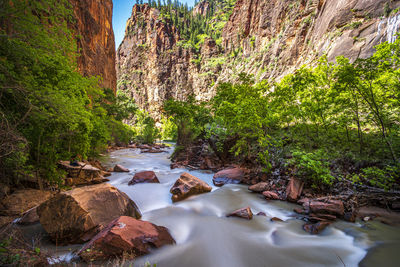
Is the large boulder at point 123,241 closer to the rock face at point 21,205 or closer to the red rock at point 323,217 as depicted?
the rock face at point 21,205

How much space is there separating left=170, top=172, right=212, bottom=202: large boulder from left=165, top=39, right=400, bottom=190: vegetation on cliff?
2.94 metres

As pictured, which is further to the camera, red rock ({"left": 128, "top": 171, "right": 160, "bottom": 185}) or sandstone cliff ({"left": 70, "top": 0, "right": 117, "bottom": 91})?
sandstone cliff ({"left": 70, "top": 0, "right": 117, "bottom": 91})

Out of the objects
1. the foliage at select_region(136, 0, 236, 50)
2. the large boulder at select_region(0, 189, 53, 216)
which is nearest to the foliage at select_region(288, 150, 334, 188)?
the large boulder at select_region(0, 189, 53, 216)

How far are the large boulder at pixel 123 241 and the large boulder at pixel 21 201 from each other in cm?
288

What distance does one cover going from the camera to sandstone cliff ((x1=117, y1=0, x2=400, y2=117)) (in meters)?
21.6

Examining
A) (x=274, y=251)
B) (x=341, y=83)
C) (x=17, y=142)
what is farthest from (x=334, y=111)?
(x=17, y=142)

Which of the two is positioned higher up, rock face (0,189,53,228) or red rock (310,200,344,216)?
red rock (310,200,344,216)

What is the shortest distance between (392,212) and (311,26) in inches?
1571

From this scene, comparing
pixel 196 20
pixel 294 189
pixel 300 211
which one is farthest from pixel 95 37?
pixel 196 20

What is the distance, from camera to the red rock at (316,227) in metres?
4.24

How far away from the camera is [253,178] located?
8.08m

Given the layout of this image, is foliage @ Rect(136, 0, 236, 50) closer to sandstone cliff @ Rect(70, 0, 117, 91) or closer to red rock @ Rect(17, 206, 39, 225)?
sandstone cliff @ Rect(70, 0, 117, 91)

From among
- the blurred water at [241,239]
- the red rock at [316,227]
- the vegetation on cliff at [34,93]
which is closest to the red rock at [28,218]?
the vegetation on cliff at [34,93]

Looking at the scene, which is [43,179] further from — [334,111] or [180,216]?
[334,111]
